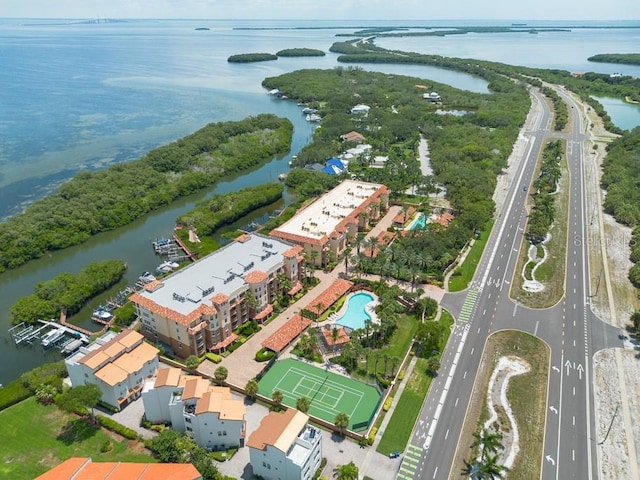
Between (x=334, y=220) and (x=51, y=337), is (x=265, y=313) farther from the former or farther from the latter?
(x=51, y=337)

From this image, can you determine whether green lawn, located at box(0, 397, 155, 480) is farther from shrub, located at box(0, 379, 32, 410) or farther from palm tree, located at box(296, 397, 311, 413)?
palm tree, located at box(296, 397, 311, 413)

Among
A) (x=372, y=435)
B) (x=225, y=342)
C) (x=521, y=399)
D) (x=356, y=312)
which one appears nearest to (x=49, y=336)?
(x=225, y=342)

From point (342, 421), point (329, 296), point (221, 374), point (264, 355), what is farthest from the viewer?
point (329, 296)

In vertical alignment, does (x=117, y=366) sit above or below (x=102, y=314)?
above

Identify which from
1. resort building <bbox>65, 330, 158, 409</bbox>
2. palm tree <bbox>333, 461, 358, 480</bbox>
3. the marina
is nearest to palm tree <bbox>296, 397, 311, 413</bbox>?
palm tree <bbox>333, 461, 358, 480</bbox>

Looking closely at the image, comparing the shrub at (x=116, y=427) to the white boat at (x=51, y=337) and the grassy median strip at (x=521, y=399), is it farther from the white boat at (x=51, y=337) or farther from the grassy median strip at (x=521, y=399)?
the grassy median strip at (x=521, y=399)
